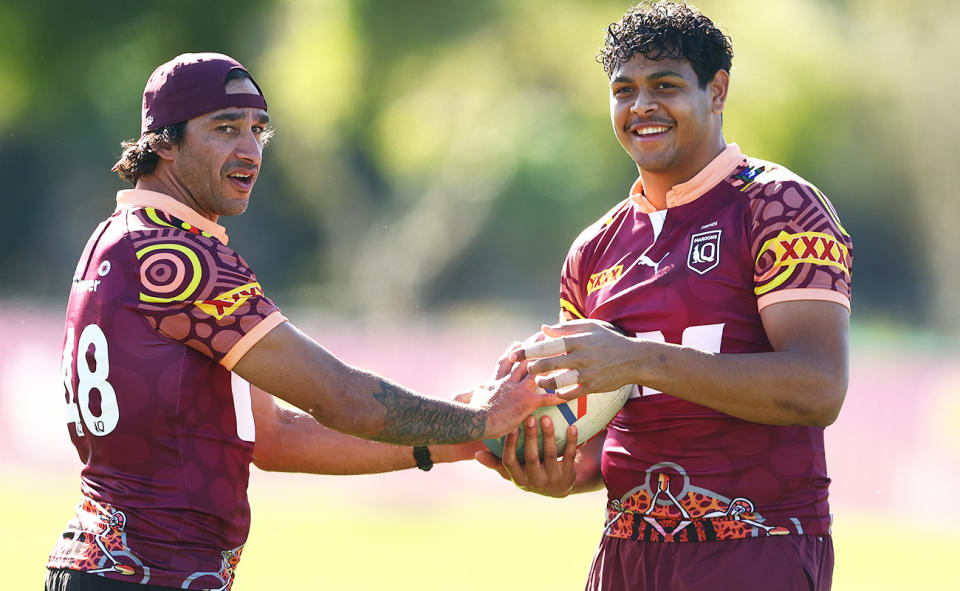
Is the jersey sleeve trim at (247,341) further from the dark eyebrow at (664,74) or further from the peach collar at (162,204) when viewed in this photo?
the dark eyebrow at (664,74)

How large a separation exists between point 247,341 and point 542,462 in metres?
1.39

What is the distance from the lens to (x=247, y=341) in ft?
13.8

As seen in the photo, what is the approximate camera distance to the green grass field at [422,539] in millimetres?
12328

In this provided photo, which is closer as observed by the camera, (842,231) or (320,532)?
(842,231)

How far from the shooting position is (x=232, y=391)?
441 centimetres

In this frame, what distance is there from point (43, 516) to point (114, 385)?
12.3 metres

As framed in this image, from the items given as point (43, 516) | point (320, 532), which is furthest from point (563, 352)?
point (43, 516)

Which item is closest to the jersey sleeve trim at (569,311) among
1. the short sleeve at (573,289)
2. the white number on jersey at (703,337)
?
the short sleeve at (573,289)

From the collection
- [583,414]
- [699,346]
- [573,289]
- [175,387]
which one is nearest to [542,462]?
[583,414]

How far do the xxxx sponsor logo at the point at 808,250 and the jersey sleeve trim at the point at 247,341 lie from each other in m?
1.75

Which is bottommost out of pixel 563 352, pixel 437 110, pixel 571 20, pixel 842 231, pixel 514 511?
pixel 563 352

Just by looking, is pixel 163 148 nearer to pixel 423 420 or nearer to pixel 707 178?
pixel 423 420

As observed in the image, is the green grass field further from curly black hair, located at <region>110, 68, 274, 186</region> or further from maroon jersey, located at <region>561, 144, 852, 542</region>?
curly black hair, located at <region>110, 68, 274, 186</region>

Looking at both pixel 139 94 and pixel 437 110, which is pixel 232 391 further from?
pixel 139 94
